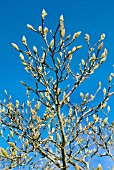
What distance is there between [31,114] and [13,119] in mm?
577

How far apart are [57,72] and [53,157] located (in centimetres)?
215

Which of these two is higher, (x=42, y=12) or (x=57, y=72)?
(x=42, y=12)

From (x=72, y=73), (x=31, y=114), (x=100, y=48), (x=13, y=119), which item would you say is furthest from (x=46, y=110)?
(x=100, y=48)

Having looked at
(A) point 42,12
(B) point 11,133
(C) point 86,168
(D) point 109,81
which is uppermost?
(A) point 42,12

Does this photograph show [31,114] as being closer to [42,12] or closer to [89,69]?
[89,69]

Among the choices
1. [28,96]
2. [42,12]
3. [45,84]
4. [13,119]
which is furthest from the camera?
[28,96]

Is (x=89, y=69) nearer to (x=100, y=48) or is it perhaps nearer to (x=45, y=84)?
(x=100, y=48)

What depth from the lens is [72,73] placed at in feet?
22.4

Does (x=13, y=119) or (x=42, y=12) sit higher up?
(x=42, y=12)

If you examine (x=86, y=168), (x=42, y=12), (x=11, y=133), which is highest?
(x=42, y=12)

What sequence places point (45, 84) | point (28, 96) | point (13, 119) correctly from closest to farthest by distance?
point (45, 84) < point (13, 119) < point (28, 96)

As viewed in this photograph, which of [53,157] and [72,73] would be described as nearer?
[72,73]

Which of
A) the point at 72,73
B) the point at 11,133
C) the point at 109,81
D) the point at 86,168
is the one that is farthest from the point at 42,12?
the point at 86,168

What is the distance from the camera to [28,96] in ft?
25.2
